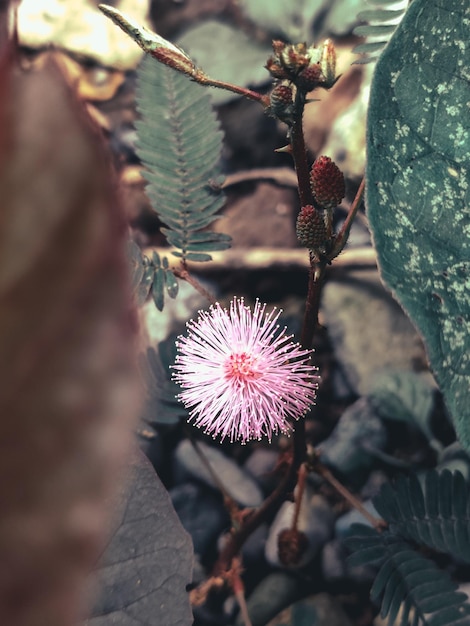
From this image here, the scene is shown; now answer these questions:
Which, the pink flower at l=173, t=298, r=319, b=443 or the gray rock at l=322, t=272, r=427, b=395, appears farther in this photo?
the gray rock at l=322, t=272, r=427, b=395

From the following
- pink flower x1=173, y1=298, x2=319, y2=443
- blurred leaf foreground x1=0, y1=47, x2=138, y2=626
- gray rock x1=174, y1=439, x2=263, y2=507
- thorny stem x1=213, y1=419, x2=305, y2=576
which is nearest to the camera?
blurred leaf foreground x1=0, y1=47, x2=138, y2=626

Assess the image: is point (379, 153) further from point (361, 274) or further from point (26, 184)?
point (361, 274)

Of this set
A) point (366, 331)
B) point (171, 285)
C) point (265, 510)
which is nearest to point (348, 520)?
point (265, 510)

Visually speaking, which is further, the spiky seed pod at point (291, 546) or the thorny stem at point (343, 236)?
the spiky seed pod at point (291, 546)

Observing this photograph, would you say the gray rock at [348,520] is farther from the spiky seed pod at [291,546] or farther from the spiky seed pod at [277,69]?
the spiky seed pod at [277,69]

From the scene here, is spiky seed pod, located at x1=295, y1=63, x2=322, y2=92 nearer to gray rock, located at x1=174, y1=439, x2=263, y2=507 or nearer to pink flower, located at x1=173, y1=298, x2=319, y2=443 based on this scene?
pink flower, located at x1=173, y1=298, x2=319, y2=443

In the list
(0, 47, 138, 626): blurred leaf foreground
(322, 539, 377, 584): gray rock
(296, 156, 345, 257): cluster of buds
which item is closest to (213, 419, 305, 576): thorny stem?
(322, 539, 377, 584): gray rock

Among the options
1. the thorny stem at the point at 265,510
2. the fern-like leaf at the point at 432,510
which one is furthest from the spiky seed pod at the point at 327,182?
the fern-like leaf at the point at 432,510

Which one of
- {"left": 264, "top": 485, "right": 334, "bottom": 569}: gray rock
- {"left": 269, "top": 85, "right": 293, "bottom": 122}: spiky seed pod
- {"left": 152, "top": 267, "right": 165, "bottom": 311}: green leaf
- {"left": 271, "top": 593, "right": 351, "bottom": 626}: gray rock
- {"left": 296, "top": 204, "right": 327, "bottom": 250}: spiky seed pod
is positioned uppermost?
{"left": 269, "top": 85, "right": 293, "bottom": 122}: spiky seed pod

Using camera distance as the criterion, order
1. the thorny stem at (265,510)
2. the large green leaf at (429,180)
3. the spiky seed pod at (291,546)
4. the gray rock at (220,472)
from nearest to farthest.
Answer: the large green leaf at (429,180) → the thorny stem at (265,510) → the spiky seed pod at (291,546) → the gray rock at (220,472)
